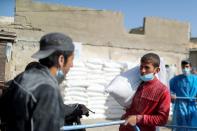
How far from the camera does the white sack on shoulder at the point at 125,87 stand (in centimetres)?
379

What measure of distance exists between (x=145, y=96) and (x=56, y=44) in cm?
157

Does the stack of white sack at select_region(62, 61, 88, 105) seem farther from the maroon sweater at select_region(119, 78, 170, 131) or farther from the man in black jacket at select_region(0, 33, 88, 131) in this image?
the man in black jacket at select_region(0, 33, 88, 131)

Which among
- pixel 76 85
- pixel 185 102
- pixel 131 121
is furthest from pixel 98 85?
pixel 131 121

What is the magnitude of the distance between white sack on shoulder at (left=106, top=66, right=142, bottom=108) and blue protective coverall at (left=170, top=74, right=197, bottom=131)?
128 inches

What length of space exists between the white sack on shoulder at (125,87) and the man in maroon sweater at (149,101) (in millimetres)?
47

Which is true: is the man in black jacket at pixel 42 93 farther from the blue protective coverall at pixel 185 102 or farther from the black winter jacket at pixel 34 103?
the blue protective coverall at pixel 185 102

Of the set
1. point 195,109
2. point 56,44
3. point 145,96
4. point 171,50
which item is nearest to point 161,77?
point 145,96

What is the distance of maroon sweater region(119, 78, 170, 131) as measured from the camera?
3.50 metres

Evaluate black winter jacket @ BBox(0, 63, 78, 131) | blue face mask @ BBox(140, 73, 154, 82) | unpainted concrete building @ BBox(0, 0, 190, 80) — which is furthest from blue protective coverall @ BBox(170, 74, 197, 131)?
unpainted concrete building @ BBox(0, 0, 190, 80)

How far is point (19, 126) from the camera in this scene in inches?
82.5

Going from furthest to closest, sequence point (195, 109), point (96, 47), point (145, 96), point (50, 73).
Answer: point (96, 47)
point (195, 109)
point (145, 96)
point (50, 73)

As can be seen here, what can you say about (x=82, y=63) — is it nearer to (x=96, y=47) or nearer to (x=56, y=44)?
(x=96, y=47)

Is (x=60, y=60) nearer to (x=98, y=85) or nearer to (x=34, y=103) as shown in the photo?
(x=34, y=103)

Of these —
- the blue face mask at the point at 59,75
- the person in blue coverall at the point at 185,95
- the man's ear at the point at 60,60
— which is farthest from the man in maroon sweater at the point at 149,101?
the person in blue coverall at the point at 185,95
